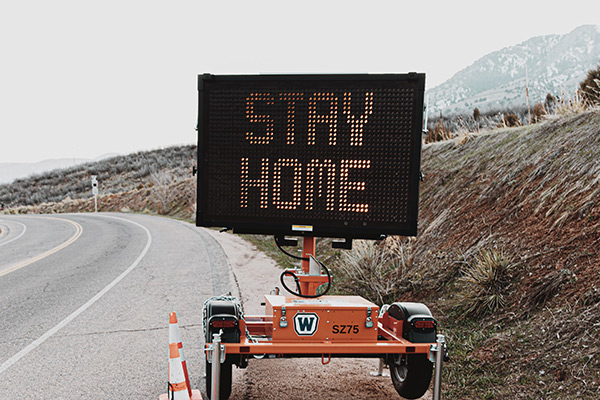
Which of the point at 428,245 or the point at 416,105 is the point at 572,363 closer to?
the point at 416,105

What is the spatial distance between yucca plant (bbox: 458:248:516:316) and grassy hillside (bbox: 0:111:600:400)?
0.02m

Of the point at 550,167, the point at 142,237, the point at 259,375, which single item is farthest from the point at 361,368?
the point at 142,237

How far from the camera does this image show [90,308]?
28.4 ft

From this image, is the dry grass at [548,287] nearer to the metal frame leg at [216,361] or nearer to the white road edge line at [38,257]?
the metal frame leg at [216,361]

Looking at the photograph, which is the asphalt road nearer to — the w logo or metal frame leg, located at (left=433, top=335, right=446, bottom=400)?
the w logo

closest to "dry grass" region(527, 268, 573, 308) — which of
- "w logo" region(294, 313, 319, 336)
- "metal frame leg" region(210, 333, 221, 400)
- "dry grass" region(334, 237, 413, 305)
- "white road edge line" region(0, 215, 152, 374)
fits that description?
"dry grass" region(334, 237, 413, 305)

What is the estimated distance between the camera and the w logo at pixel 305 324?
4055 mm

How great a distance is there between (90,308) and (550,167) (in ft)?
26.6

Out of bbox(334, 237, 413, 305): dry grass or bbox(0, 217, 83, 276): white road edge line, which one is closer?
bbox(334, 237, 413, 305): dry grass

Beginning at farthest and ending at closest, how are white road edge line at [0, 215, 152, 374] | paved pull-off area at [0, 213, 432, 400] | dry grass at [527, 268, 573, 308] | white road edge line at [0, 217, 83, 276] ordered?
1. white road edge line at [0, 217, 83, 276]
2. white road edge line at [0, 215, 152, 374]
3. dry grass at [527, 268, 573, 308]
4. paved pull-off area at [0, 213, 432, 400]

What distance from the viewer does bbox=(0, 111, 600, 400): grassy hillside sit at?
4.79m

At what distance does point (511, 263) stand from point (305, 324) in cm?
383

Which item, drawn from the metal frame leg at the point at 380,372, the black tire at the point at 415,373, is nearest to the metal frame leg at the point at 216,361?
the black tire at the point at 415,373

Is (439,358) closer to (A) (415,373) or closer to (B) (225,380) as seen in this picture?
(A) (415,373)
